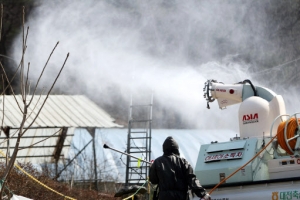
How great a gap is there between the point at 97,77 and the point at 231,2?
20.9 ft

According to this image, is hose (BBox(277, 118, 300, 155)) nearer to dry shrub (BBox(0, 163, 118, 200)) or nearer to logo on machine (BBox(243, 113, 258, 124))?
logo on machine (BBox(243, 113, 258, 124))

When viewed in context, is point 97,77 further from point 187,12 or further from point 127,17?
point 187,12

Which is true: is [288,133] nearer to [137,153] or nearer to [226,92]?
[226,92]

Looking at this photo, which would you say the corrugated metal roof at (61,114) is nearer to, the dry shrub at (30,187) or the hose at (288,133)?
the dry shrub at (30,187)

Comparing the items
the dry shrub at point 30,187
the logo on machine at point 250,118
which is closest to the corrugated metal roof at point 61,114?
the dry shrub at point 30,187

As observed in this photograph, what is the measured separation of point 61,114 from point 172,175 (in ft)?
41.6

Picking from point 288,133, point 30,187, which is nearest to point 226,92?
point 288,133

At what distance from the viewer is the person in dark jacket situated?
31.8ft

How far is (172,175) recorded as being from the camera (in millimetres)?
9750

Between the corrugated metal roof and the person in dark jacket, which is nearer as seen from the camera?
the person in dark jacket

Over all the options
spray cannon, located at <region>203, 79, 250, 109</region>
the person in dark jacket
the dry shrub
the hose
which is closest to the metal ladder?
the dry shrub

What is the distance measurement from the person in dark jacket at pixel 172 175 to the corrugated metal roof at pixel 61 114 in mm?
10681

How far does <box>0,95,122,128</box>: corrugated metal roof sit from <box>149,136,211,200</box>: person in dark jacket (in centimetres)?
1068

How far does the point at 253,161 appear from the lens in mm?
11273
